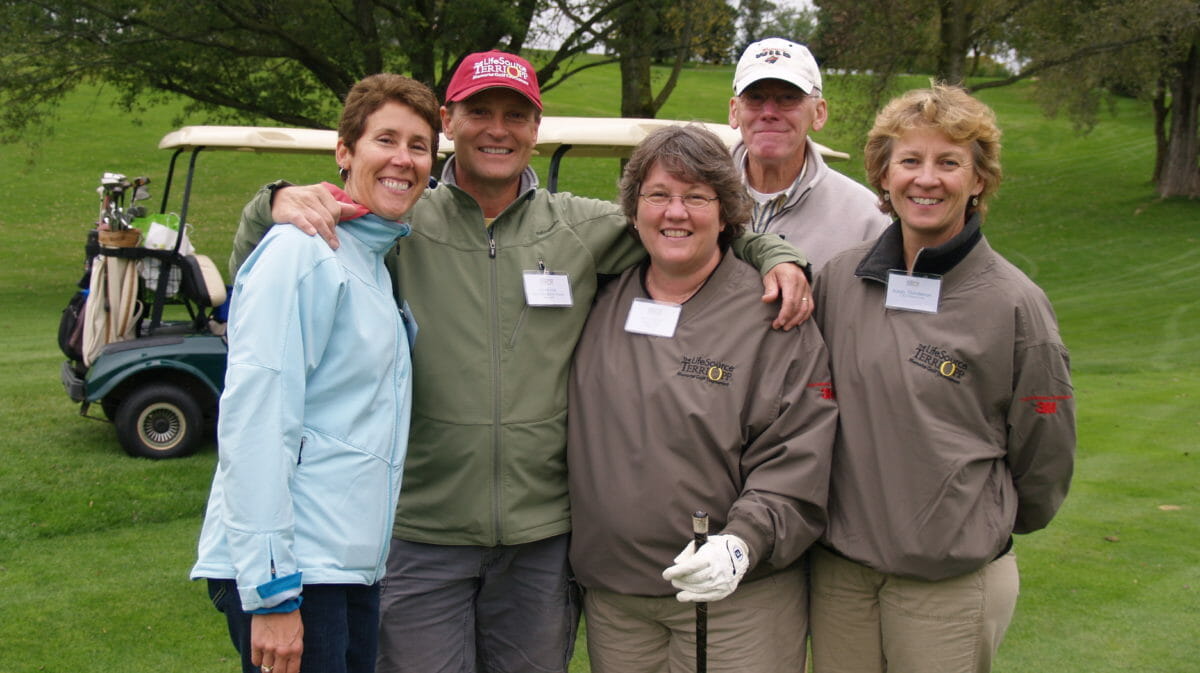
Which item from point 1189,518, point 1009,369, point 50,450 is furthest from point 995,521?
point 50,450

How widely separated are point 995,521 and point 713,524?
67 cm

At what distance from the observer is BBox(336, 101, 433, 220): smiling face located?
7.93 ft

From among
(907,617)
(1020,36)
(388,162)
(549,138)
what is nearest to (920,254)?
(907,617)

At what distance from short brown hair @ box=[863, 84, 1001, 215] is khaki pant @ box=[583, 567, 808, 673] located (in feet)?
3.59

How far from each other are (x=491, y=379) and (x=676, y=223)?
614mm

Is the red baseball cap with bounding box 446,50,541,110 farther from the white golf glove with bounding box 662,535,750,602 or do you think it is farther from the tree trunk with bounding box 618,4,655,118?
the tree trunk with bounding box 618,4,655,118

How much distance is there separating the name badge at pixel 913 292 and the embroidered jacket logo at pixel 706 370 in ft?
1.40

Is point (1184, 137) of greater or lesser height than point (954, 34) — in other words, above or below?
below

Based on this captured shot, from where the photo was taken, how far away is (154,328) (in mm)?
7520

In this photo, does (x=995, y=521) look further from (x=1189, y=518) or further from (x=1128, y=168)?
(x=1128, y=168)

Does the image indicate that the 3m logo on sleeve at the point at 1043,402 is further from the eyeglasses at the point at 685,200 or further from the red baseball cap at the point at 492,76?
the red baseball cap at the point at 492,76

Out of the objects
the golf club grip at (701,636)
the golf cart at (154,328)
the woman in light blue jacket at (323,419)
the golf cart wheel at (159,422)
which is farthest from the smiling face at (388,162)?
the golf cart wheel at (159,422)

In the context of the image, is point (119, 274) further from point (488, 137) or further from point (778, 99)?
point (778, 99)

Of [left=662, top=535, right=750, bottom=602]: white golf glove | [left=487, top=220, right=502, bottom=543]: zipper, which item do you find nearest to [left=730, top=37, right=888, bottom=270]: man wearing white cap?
[left=487, top=220, right=502, bottom=543]: zipper
